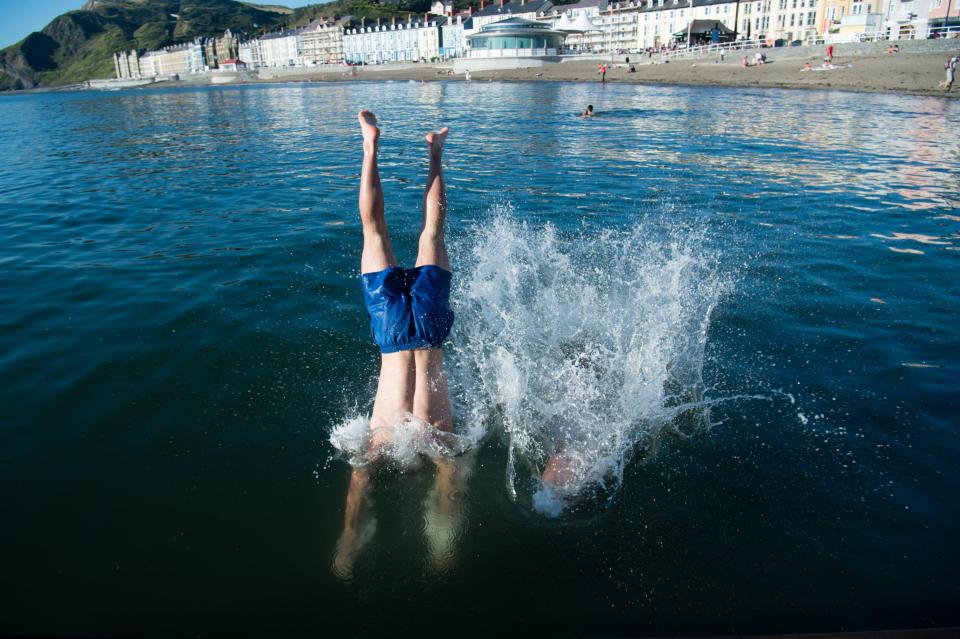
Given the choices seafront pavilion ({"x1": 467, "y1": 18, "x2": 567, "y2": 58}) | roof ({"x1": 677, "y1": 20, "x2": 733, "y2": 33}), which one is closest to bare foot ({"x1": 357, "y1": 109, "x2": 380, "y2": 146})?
roof ({"x1": 677, "y1": 20, "x2": 733, "y2": 33})

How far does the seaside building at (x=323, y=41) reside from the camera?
5915 inches

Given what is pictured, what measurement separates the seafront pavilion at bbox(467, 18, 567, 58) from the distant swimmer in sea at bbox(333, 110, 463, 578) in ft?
289

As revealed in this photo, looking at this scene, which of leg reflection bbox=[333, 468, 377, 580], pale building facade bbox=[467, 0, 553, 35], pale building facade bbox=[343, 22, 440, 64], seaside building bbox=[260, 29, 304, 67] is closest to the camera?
leg reflection bbox=[333, 468, 377, 580]

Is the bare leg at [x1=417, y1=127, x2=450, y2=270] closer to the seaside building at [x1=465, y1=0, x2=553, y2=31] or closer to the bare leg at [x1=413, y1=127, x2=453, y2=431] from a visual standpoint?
the bare leg at [x1=413, y1=127, x2=453, y2=431]

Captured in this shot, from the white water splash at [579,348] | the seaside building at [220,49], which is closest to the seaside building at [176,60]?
the seaside building at [220,49]

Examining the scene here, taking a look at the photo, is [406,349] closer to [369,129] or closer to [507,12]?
[369,129]

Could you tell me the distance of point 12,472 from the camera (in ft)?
15.5

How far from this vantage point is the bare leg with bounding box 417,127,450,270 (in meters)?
5.03

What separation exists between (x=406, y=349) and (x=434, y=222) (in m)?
1.26

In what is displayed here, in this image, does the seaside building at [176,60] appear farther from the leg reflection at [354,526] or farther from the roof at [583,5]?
the leg reflection at [354,526]

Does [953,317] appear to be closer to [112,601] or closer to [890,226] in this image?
[890,226]

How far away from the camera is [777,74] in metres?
48.6

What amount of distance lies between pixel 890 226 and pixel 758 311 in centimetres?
555

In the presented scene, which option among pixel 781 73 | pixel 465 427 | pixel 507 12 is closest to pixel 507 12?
pixel 507 12
